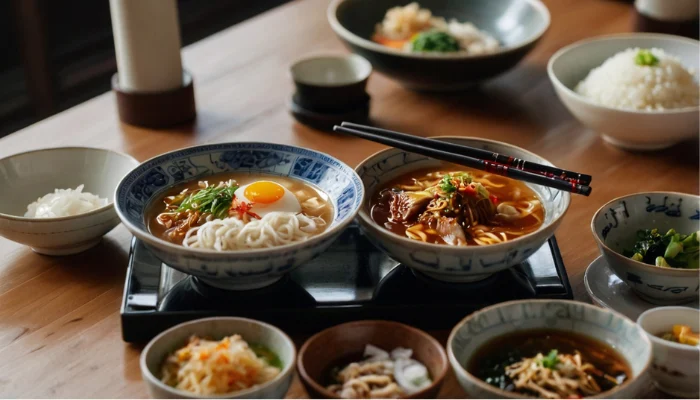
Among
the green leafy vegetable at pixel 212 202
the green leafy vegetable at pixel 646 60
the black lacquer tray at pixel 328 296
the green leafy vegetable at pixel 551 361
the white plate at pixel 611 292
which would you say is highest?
the green leafy vegetable at pixel 646 60

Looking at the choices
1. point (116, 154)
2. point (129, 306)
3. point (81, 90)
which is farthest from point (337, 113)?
point (81, 90)

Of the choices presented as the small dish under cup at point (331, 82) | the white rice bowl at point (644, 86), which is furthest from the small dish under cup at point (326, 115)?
the white rice bowl at point (644, 86)

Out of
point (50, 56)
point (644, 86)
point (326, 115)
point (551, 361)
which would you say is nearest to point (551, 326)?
point (551, 361)

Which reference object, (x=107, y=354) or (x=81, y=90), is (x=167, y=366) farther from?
(x=81, y=90)

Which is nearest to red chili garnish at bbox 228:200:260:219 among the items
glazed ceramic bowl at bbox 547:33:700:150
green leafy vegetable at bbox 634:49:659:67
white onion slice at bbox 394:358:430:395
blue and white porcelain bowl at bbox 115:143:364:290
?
blue and white porcelain bowl at bbox 115:143:364:290

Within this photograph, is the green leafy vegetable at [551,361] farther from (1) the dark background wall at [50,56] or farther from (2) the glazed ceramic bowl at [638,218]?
(1) the dark background wall at [50,56]
